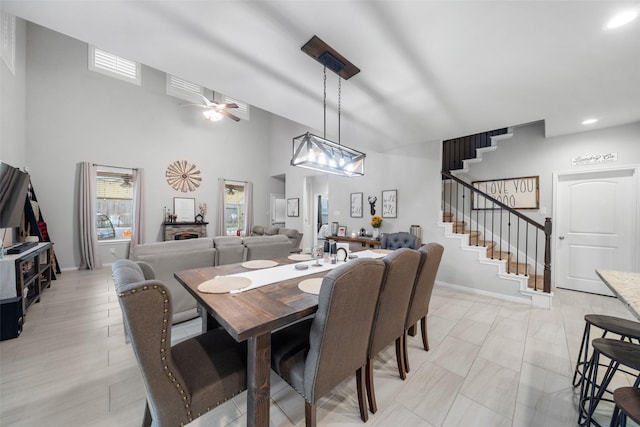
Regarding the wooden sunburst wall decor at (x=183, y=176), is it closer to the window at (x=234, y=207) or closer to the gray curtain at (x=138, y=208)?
the gray curtain at (x=138, y=208)

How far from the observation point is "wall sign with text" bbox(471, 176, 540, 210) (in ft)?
13.3

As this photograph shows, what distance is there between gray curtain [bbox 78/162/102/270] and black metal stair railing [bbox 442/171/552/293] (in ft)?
24.2

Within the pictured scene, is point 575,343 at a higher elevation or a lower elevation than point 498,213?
lower

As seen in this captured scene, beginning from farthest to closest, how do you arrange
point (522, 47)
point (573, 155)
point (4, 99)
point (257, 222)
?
point (257, 222)
point (573, 155)
point (4, 99)
point (522, 47)

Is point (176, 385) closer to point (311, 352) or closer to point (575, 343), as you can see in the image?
point (311, 352)

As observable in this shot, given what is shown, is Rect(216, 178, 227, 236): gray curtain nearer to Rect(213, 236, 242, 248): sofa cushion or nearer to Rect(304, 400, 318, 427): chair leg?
Rect(213, 236, 242, 248): sofa cushion

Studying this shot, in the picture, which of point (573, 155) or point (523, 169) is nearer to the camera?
point (573, 155)

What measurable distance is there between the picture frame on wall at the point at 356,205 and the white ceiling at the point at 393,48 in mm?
2622

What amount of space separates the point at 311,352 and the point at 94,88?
7.38 metres

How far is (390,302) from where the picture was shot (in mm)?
1476

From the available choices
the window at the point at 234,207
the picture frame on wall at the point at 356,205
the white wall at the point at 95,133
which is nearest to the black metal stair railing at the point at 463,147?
the picture frame on wall at the point at 356,205

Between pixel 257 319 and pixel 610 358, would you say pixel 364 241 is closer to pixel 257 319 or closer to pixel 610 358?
pixel 610 358

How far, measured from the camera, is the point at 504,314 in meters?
2.91

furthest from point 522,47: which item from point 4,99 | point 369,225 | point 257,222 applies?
point 257,222
